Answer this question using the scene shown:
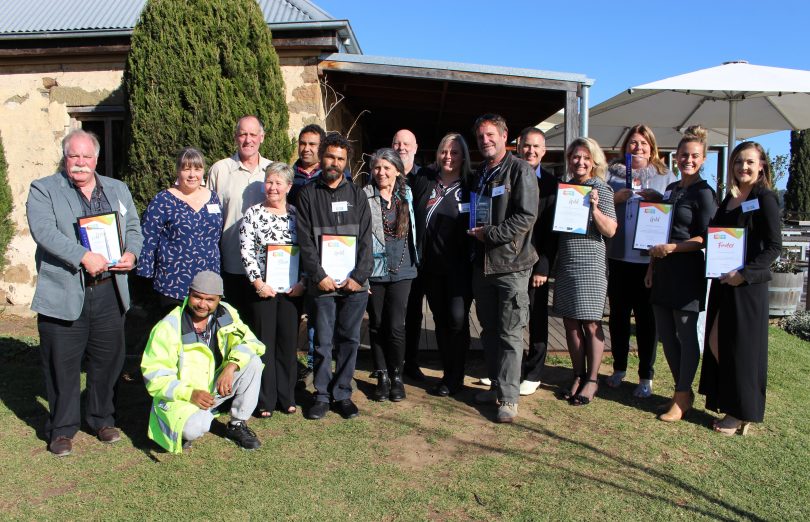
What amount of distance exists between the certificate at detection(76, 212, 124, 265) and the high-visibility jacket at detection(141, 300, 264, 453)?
1.78 ft

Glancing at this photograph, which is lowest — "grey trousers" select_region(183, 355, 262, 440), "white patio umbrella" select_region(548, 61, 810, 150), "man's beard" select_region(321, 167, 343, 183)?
"grey trousers" select_region(183, 355, 262, 440)

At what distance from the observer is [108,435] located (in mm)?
3939

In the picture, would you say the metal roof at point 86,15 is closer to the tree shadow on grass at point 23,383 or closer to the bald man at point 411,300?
the bald man at point 411,300

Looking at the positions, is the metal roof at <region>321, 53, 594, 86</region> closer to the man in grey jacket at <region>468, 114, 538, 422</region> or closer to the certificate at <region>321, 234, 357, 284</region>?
the man in grey jacket at <region>468, 114, 538, 422</region>

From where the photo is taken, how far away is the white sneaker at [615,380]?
505cm

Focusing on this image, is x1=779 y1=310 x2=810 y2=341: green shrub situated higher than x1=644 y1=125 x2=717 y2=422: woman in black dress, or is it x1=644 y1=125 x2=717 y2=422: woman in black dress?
x1=644 y1=125 x2=717 y2=422: woman in black dress

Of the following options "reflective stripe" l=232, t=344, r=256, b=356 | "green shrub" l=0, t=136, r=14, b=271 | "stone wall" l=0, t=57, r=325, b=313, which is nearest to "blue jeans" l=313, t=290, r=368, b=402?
"reflective stripe" l=232, t=344, r=256, b=356

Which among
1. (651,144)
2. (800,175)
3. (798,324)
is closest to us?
(651,144)

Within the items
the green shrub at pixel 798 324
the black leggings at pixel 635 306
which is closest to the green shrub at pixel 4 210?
the black leggings at pixel 635 306

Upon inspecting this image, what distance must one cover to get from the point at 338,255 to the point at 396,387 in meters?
1.21

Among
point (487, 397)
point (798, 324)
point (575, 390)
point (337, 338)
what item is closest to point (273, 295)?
point (337, 338)

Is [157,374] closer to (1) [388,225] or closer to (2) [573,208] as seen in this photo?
(1) [388,225]

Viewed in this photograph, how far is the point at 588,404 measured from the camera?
4.64 m

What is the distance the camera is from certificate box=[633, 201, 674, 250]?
4.34 metres
